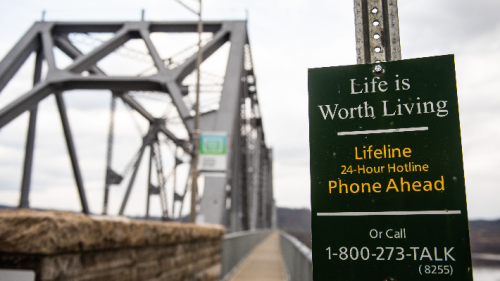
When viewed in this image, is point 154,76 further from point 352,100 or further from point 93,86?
point 352,100

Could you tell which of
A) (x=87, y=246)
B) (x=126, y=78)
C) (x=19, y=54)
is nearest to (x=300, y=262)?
(x=87, y=246)

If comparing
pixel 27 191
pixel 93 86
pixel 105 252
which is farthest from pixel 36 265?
pixel 27 191

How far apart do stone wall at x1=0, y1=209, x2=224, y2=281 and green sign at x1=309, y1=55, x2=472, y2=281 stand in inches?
62.7

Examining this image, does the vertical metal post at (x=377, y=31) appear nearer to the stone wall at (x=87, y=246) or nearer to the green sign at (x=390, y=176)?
the green sign at (x=390, y=176)

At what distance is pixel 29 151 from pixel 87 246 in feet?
67.0

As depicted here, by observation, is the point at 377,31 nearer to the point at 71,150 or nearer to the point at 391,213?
the point at 391,213

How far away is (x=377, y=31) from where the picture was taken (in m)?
2.58

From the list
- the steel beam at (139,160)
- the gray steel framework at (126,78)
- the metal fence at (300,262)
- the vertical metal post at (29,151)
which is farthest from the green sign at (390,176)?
the steel beam at (139,160)

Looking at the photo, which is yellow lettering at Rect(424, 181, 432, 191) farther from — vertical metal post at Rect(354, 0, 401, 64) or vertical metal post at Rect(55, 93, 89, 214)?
vertical metal post at Rect(55, 93, 89, 214)

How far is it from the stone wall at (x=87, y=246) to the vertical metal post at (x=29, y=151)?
1762 centimetres

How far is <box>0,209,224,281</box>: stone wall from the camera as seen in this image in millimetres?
2605

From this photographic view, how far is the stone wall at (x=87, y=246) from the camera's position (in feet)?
8.55

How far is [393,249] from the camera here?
225 cm

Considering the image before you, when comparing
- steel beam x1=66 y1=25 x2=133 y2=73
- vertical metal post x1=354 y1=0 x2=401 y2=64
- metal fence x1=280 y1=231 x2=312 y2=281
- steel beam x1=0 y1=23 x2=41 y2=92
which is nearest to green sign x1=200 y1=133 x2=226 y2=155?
metal fence x1=280 y1=231 x2=312 y2=281
